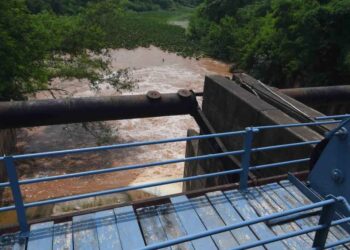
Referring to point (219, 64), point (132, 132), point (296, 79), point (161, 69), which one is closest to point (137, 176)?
point (132, 132)

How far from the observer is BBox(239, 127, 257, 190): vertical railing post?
15.8 feet

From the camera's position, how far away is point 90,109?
8977 millimetres

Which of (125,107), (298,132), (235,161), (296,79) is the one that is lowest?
(296,79)

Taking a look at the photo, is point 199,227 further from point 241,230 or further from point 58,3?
point 58,3

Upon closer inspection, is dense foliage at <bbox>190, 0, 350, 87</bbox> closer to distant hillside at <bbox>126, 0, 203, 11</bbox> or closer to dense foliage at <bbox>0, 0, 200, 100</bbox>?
dense foliage at <bbox>0, 0, 200, 100</bbox>

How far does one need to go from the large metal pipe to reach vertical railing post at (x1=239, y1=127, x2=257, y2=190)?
14.8 feet

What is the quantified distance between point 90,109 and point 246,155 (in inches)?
202

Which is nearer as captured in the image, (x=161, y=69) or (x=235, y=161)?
(x=235, y=161)

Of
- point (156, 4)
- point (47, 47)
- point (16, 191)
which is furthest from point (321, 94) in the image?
point (156, 4)

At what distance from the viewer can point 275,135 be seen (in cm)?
683

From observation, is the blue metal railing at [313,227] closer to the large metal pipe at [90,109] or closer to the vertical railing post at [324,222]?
the vertical railing post at [324,222]

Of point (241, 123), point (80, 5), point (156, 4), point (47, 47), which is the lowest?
point (156, 4)

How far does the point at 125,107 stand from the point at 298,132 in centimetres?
457

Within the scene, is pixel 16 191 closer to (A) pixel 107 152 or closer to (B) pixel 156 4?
(A) pixel 107 152
